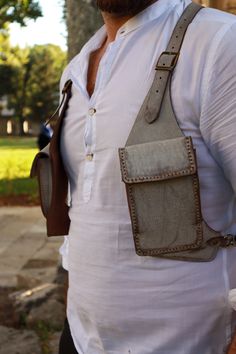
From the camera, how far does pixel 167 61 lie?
1.49 m

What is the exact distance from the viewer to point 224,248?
1502 millimetres

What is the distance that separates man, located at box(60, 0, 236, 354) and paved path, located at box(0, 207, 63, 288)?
445 centimetres

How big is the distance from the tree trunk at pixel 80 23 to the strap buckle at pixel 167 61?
3.70 m

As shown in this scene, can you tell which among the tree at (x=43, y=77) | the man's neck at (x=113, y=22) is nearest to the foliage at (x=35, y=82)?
the tree at (x=43, y=77)

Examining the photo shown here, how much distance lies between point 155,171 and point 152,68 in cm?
25

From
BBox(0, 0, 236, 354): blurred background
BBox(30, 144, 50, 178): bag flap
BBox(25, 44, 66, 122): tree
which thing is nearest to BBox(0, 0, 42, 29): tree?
BBox(0, 0, 236, 354): blurred background

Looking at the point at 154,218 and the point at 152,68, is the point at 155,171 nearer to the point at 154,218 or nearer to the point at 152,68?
the point at 154,218

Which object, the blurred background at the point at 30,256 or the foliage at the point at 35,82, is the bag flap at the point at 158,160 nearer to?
the blurred background at the point at 30,256

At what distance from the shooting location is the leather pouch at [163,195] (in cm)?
145

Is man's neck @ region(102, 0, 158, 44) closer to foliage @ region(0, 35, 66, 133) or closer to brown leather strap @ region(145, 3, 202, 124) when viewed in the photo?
brown leather strap @ region(145, 3, 202, 124)

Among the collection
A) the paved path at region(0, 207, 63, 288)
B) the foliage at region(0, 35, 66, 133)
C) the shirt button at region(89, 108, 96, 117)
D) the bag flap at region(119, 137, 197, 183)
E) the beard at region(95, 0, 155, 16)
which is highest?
the beard at region(95, 0, 155, 16)

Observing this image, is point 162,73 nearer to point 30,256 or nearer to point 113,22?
point 113,22

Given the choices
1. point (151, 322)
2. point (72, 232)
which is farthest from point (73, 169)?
point (151, 322)

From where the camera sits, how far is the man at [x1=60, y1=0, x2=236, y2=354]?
4.80ft
